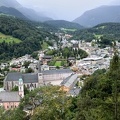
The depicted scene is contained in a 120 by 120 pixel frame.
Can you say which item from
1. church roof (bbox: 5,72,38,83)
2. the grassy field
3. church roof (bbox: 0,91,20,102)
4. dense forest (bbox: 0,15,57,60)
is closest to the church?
church roof (bbox: 0,91,20,102)

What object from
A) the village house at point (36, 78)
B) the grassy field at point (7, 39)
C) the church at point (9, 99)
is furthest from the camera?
the grassy field at point (7, 39)

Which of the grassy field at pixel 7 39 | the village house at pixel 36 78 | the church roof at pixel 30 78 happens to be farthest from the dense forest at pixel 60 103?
the grassy field at pixel 7 39

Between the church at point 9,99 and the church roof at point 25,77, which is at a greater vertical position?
the church roof at point 25,77

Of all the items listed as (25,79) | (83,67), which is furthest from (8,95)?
(83,67)

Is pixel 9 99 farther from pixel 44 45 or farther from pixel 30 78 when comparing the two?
pixel 44 45

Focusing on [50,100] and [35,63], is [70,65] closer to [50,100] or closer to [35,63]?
[35,63]

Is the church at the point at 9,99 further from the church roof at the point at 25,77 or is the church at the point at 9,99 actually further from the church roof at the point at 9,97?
the church roof at the point at 25,77

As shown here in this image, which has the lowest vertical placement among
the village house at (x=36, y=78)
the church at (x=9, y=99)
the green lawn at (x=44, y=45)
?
the church at (x=9, y=99)

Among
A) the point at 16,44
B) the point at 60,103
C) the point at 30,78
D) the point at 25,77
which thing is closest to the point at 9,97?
the point at 30,78

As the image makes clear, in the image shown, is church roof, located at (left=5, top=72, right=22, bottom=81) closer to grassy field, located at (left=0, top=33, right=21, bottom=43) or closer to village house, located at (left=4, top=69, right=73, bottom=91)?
village house, located at (left=4, top=69, right=73, bottom=91)

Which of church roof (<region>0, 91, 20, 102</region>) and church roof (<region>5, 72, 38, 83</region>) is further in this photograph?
church roof (<region>5, 72, 38, 83</region>)

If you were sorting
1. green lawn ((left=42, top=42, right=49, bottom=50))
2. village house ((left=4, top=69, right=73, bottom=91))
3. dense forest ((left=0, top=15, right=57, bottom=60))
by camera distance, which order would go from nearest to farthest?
village house ((left=4, top=69, right=73, bottom=91))
dense forest ((left=0, top=15, right=57, bottom=60))
green lawn ((left=42, top=42, right=49, bottom=50))
